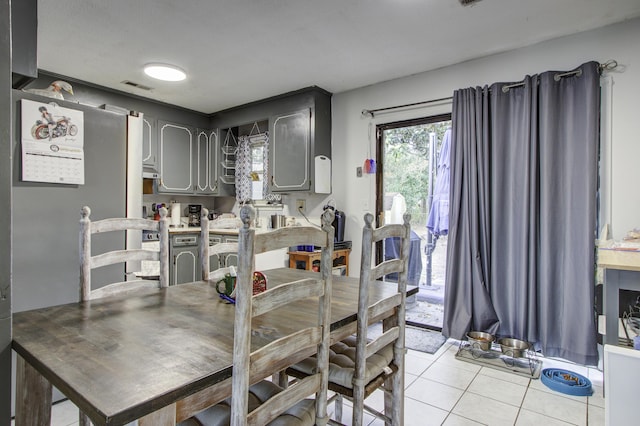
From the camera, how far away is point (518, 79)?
9.46 feet

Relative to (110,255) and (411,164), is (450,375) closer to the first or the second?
(411,164)

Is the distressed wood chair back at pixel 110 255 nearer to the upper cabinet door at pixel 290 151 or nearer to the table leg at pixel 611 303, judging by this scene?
the upper cabinet door at pixel 290 151

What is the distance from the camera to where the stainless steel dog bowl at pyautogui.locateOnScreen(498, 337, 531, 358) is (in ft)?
8.84

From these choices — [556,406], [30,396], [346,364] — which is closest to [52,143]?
[30,396]

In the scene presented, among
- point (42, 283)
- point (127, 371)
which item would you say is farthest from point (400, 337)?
point (42, 283)

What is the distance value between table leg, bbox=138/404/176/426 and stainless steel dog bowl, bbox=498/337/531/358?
265 cm

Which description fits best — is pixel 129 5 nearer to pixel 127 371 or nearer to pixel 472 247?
pixel 127 371

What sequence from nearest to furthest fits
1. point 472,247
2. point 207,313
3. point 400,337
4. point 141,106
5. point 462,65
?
point 207,313 < point 400,337 < point 472,247 < point 462,65 < point 141,106

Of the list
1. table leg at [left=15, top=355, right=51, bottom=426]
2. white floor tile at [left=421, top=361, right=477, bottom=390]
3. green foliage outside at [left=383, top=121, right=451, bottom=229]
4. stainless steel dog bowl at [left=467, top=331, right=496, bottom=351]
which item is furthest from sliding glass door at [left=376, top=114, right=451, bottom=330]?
table leg at [left=15, top=355, right=51, bottom=426]

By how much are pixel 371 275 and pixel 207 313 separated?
669 mm

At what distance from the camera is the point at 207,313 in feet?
4.60

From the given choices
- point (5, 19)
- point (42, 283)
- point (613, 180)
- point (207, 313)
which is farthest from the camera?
point (613, 180)

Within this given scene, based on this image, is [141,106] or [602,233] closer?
[602,233]

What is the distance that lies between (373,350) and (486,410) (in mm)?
1113
